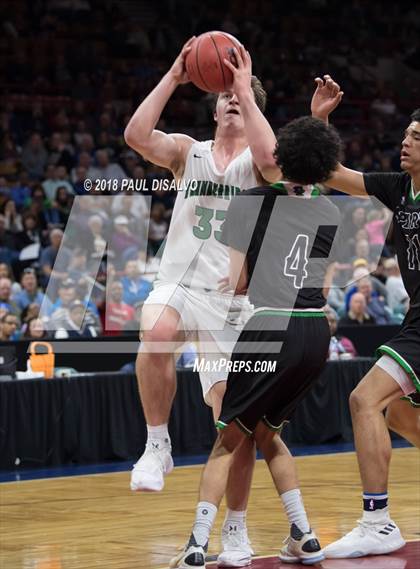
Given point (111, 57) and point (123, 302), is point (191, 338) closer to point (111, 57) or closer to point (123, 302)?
point (123, 302)

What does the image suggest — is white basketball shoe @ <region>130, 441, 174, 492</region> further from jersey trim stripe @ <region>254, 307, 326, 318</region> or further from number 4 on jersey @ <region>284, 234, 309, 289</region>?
number 4 on jersey @ <region>284, 234, 309, 289</region>

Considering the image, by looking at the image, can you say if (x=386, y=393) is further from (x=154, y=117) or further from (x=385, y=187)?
(x=154, y=117)

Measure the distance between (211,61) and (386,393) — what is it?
1.97 meters

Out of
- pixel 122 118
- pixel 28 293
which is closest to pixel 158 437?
pixel 28 293

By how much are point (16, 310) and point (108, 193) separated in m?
3.34

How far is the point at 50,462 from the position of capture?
12.0 meters

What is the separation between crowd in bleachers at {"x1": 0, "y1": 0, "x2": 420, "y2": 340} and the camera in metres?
13.8

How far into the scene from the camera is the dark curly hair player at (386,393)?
21.0 feet

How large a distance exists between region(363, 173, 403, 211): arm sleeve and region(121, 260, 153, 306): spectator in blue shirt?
6.71 m

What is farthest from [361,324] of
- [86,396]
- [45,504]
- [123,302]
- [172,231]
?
[172,231]

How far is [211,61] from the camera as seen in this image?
6.07 m

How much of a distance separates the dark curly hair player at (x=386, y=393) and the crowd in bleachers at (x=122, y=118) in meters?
→ 3.36

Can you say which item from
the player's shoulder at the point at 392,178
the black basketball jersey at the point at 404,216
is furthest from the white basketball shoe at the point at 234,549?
the player's shoulder at the point at 392,178

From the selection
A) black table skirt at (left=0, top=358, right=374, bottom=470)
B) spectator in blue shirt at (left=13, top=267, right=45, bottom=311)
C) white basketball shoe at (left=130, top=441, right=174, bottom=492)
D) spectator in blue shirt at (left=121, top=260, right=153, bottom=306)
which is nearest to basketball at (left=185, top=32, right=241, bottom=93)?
white basketball shoe at (left=130, top=441, right=174, bottom=492)
